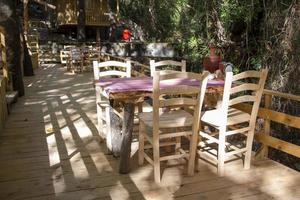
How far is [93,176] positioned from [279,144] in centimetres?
184

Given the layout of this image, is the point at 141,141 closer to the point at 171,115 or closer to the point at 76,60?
the point at 171,115

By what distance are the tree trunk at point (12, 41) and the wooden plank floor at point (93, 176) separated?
8.56 feet

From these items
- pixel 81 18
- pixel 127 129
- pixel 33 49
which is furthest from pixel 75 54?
pixel 127 129

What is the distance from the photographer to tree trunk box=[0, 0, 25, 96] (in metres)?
6.72

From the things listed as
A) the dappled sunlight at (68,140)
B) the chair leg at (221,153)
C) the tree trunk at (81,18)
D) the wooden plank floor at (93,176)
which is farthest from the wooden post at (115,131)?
the tree trunk at (81,18)

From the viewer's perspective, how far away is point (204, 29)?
748cm

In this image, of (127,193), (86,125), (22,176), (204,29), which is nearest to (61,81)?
(204,29)

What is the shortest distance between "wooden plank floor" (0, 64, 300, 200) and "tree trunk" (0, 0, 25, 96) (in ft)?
8.56

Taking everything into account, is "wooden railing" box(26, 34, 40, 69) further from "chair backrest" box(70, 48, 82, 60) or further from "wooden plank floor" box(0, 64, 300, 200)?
"wooden plank floor" box(0, 64, 300, 200)

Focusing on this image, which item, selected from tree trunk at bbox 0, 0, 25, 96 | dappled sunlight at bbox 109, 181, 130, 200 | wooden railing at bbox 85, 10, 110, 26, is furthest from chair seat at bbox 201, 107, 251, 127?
wooden railing at bbox 85, 10, 110, 26

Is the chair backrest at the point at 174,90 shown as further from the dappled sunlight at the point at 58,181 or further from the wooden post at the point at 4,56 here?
the wooden post at the point at 4,56

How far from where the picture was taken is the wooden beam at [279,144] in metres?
3.14

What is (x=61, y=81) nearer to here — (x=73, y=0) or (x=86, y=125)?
(x=86, y=125)

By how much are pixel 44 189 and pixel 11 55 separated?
4.76 metres
